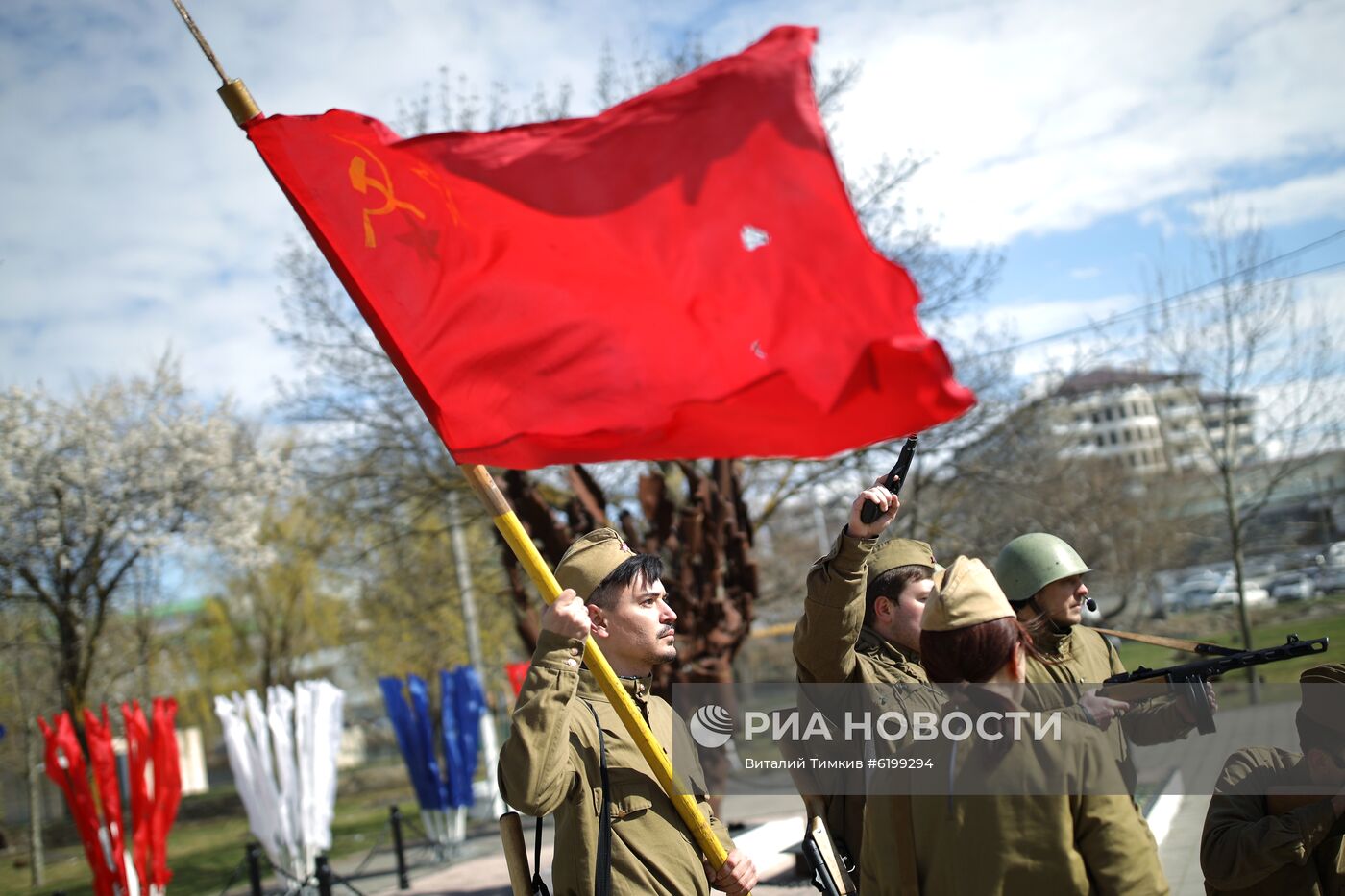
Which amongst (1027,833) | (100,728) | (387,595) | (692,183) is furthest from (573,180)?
(387,595)

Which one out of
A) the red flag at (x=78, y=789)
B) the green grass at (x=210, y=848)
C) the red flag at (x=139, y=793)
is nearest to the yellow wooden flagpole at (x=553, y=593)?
the red flag at (x=78, y=789)

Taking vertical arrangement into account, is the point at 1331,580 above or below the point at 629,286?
below

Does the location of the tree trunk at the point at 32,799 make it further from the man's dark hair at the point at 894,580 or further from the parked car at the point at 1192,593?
the parked car at the point at 1192,593

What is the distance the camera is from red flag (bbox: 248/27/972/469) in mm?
2791

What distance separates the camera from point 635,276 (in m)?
3.07

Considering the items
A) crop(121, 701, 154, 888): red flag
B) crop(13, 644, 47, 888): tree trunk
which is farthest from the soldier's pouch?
crop(13, 644, 47, 888): tree trunk

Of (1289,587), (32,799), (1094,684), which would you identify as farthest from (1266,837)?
(1289,587)

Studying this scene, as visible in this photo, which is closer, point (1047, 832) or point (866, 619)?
point (1047, 832)

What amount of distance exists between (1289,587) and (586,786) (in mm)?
30011

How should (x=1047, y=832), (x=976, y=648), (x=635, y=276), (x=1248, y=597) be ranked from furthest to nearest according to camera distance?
(x=1248, y=597)
(x=635, y=276)
(x=976, y=648)
(x=1047, y=832)

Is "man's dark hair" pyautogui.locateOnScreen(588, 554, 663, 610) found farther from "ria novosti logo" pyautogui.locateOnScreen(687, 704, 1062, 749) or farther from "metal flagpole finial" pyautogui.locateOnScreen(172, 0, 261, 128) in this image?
"metal flagpole finial" pyautogui.locateOnScreen(172, 0, 261, 128)

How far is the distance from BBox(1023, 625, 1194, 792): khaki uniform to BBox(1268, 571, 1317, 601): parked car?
24.3 m

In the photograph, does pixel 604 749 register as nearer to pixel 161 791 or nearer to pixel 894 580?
pixel 894 580

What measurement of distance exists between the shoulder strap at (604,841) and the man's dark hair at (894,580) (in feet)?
3.80
